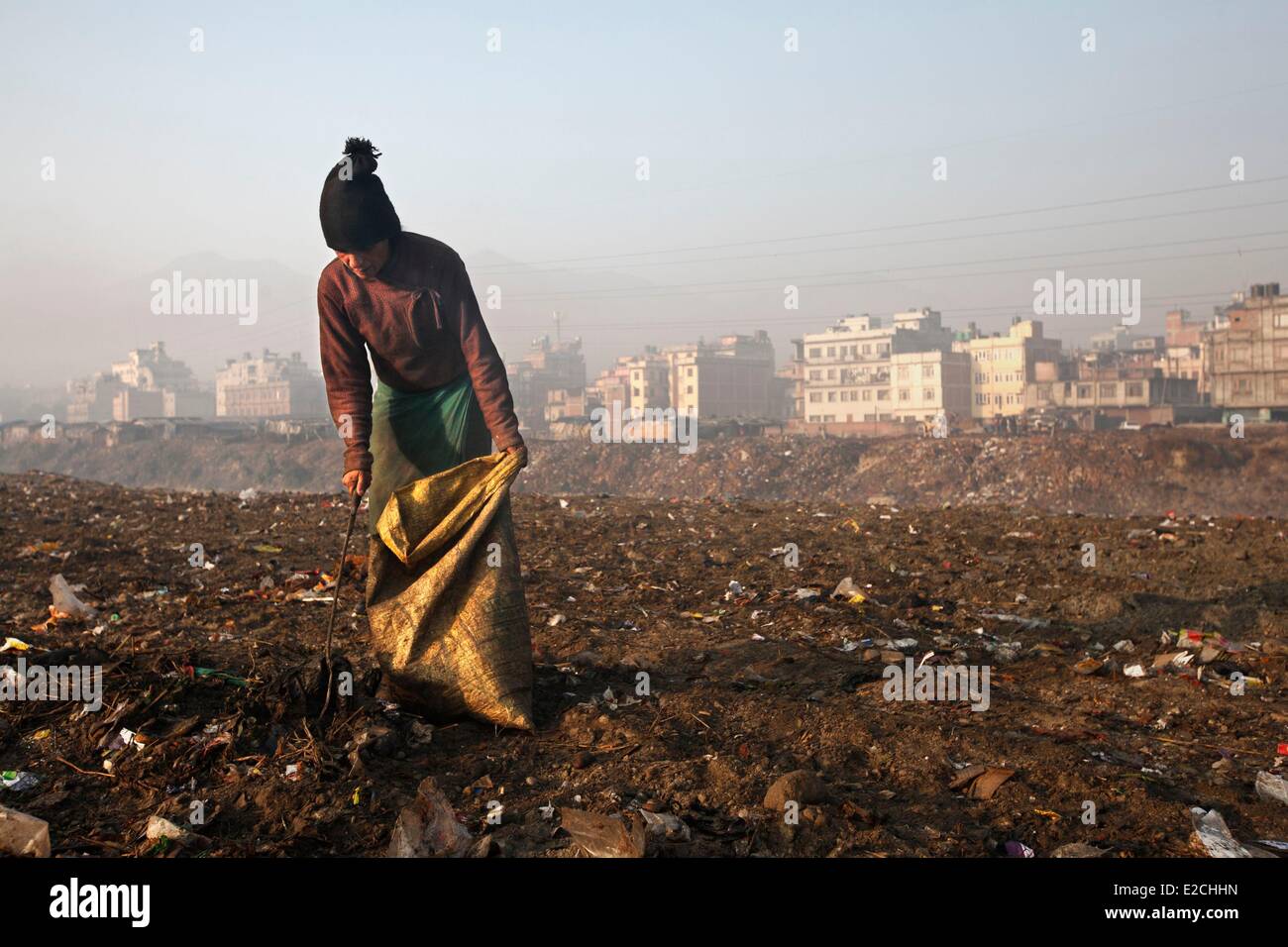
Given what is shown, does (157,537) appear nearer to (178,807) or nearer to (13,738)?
(13,738)

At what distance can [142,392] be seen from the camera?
114375 mm

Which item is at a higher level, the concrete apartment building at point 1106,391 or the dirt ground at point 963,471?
the concrete apartment building at point 1106,391

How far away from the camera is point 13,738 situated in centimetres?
379

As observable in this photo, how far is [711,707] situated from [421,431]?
1932mm

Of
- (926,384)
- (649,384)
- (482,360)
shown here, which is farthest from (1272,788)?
(649,384)

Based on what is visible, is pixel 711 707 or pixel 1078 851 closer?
pixel 1078 851

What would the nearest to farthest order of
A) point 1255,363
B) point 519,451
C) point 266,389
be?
point 519,451 → point 1255,363 → point 266,389

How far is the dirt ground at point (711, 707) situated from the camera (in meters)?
3.25

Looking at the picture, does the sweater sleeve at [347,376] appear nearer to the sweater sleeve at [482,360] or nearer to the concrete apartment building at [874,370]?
the sweater sleeve at [482,360]

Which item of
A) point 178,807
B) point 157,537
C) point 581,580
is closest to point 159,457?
point 157,537

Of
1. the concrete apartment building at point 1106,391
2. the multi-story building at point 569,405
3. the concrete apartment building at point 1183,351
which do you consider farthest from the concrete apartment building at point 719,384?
the concrete apartment building at point 1183,351

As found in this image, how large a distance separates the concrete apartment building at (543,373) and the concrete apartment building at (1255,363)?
5346cm

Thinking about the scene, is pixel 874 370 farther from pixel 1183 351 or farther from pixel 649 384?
pixel 1183 351
